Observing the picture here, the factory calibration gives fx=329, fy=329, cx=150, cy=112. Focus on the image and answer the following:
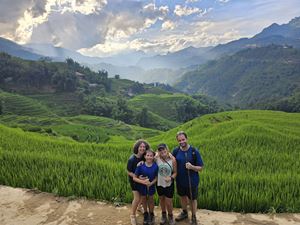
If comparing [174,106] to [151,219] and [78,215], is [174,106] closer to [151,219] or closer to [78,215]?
[78,215]

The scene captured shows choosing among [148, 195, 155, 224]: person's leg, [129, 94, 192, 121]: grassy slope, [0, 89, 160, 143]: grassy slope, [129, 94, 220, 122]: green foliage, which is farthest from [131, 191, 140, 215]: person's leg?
[129, 94, 192, 121]: grassy slope

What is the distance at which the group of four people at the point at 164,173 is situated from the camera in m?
6.47

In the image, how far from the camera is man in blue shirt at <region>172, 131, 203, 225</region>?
651 centimetres

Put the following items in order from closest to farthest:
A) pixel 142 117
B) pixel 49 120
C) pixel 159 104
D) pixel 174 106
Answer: pixel 49 120
pixel 142 117
pixel 174 106
pixel 159 104

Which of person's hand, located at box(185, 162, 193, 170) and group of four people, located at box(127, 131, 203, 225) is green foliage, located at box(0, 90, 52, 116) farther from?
person's hand, located at box(185, 162, 193, 170)

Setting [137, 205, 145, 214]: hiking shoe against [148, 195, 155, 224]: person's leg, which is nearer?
[148, 195, 155, 224]: person's leg

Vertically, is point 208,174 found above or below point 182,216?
A: above

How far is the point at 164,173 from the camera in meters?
6.45

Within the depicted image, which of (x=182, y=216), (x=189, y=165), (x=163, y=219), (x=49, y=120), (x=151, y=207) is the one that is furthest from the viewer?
(x=49, y=120)

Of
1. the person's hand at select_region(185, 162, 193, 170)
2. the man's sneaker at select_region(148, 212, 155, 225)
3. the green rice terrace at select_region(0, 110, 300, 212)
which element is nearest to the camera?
the person's hand at select_region(185, 162, 193, 170)

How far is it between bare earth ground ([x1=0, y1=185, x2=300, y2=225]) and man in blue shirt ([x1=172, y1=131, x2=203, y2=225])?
2.04ft

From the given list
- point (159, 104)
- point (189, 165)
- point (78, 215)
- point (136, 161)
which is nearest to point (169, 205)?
point (189, 165)

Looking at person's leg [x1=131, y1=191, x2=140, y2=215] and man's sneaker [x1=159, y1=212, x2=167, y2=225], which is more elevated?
person's leg [x1=131, y1=191, x2=140, y2=215]

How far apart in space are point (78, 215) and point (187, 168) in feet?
8.56
